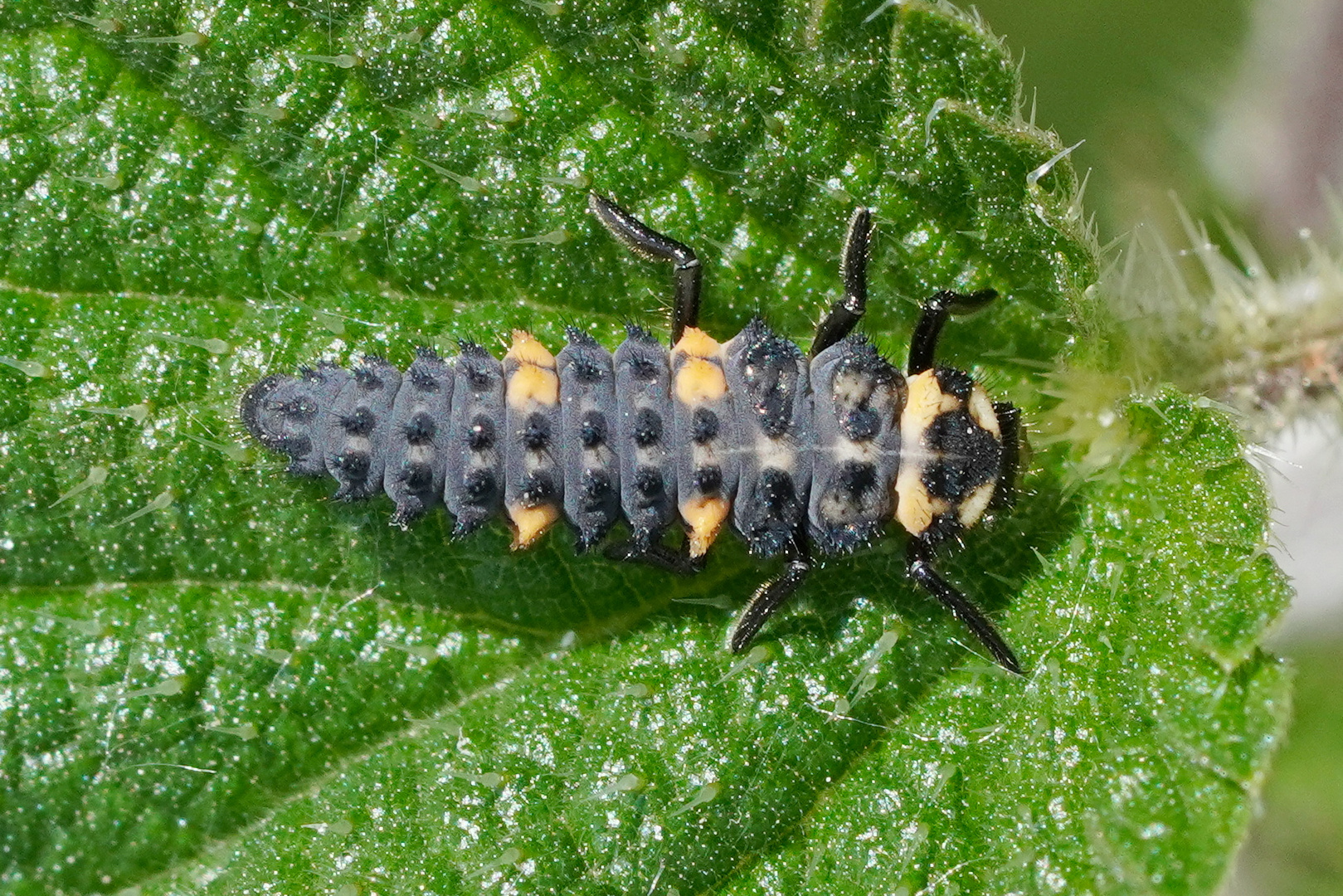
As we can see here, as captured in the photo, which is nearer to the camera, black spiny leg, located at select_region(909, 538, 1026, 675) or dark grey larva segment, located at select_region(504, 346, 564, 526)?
dark grey larva segment, located at select_region(504, 346, 564, 526)

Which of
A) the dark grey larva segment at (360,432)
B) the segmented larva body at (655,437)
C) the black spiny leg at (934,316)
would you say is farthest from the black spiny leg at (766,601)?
the dark grey larva segment at (360,432)

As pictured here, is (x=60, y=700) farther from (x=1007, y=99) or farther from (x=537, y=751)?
(x=1007, y=99)

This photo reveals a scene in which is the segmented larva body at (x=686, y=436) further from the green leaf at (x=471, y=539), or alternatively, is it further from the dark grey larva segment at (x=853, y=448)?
the green leaf at (x=471, y=539)

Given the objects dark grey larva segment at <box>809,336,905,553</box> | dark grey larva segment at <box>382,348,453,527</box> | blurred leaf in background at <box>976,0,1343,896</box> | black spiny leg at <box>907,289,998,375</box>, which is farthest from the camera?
blurred leaf in background at <box>976,0,1343,896</box>

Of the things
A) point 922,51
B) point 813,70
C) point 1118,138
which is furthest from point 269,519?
point 1118,138

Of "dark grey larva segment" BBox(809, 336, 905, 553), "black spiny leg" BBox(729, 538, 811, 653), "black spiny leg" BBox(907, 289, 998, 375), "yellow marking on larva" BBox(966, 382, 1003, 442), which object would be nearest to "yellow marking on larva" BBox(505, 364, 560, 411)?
"dark grey larva segment" BBox(809, 336, 905, 553)

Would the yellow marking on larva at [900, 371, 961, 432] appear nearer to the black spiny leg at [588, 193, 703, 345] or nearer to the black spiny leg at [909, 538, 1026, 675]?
the black spiny leg at [909, 538, 1026, 675]

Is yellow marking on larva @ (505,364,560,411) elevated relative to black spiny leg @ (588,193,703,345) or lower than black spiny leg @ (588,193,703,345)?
lower
